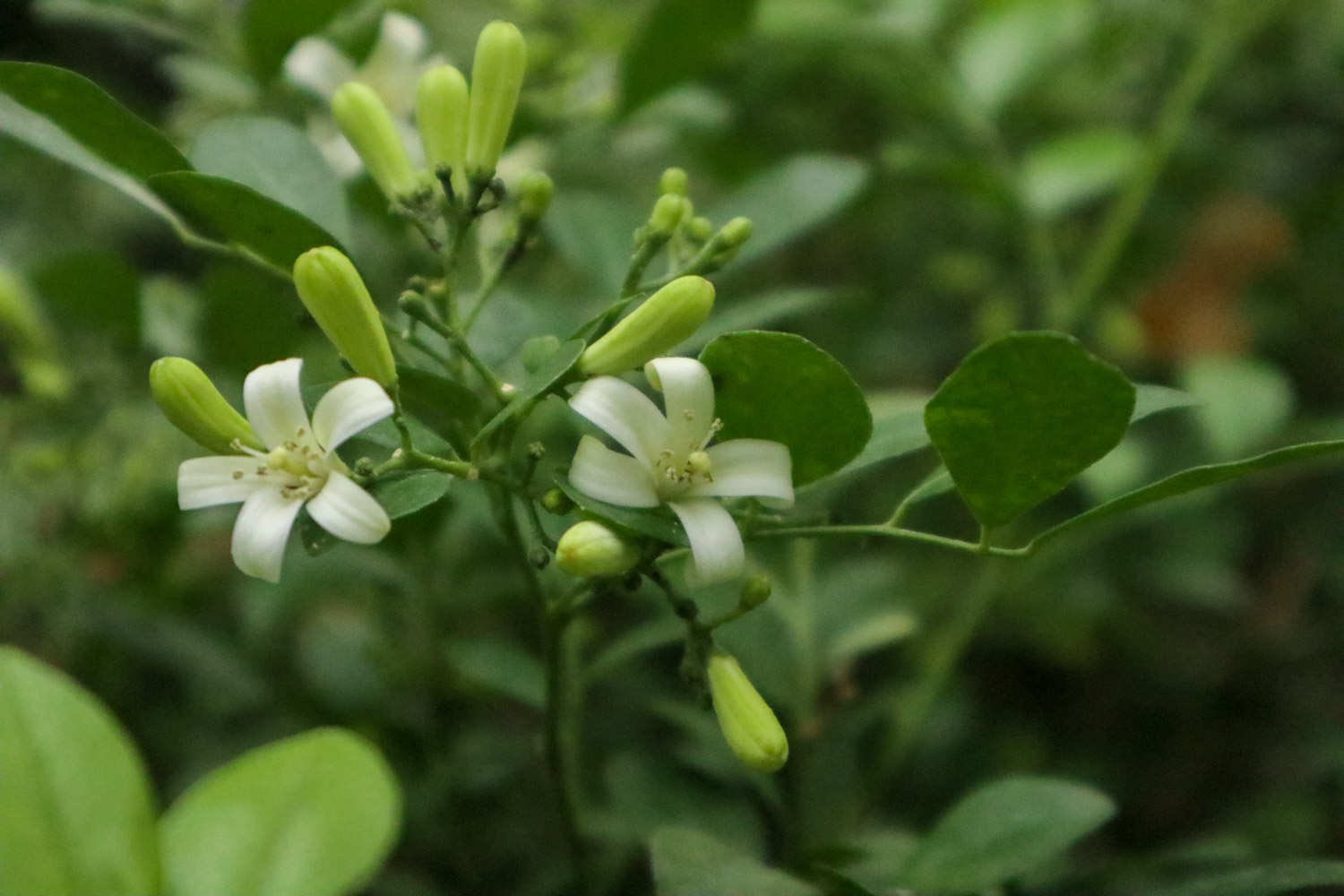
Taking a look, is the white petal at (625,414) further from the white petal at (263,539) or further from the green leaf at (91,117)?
the green leaf at (91,117)

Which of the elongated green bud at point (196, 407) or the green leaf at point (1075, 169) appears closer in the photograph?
the elongated green bud at point (196, 407)

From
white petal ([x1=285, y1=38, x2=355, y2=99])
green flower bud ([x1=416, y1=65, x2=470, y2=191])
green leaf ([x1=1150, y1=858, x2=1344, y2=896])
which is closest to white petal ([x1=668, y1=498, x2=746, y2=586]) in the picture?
green flower bud ([x1=416, y1=65, x2=470, y2=191])

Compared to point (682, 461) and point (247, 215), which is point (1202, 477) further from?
point (247, 215)

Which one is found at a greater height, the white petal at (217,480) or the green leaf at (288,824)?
the white petal at (217,480)

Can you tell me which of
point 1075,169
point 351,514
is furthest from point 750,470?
point 1075,169

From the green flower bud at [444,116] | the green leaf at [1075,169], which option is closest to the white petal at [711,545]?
the green flower bud at [444,116]

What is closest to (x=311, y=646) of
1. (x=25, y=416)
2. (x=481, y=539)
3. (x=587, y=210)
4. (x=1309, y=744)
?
(x=481, y=539)

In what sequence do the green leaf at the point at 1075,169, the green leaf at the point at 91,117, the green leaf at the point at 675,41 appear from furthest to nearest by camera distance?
1. the green leaf at the point at 1075,169
2. the green leaf at the point at 675,41
3. the green leaf at the point at 91,117
